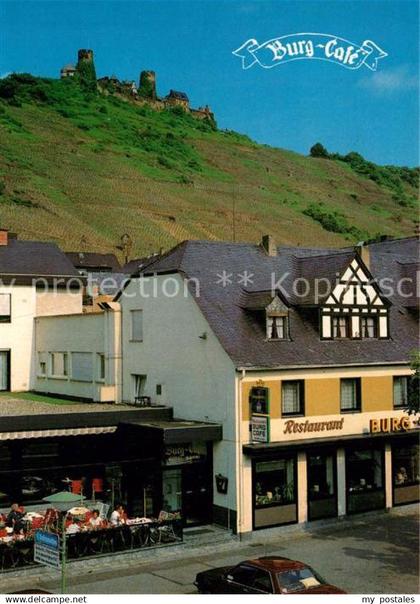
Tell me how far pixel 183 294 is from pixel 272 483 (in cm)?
816

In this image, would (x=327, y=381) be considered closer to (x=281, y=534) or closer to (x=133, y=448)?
(x=281, y=534)

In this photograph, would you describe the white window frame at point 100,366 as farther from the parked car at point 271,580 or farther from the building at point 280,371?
the parked car at point 271,580

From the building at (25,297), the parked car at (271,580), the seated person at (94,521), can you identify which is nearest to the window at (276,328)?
the seated person at (94,521)

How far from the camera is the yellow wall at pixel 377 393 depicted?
103 ft

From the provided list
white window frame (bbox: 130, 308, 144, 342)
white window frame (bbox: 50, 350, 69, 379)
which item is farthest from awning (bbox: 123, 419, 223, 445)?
white window frame (bbox: 50, 350, 69, 379)

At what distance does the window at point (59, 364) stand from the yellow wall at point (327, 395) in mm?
15595

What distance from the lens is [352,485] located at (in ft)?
101

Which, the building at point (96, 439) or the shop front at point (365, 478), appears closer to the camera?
the building at point (96, 439)

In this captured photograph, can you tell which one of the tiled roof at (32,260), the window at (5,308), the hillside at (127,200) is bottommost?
the window at (5,308)

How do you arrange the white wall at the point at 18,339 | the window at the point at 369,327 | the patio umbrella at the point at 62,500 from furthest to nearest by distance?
the white wall at the point at 18,339
the window at the point at 369,327
the patio umbrella at the point at 62,500

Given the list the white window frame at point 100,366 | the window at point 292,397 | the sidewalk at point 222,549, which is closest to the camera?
the sidewalk at point 222,549

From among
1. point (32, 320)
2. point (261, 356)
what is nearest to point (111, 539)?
point (261, 356)

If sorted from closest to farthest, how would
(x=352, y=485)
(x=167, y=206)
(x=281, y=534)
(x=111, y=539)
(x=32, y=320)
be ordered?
(x=111, y=539), (x=281, y=534), (x=352, y=485), (x=32, y=320), (x=167, y=206)

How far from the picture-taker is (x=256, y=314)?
31.0m
